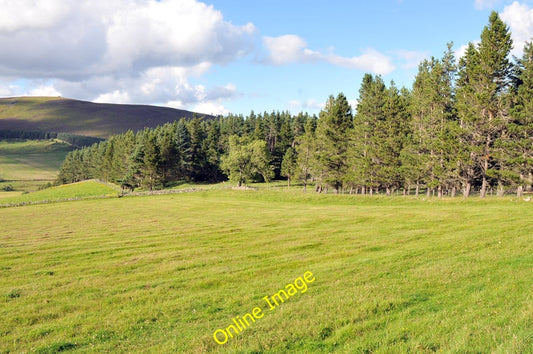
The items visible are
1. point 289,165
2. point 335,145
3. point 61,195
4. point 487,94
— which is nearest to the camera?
point 487,94

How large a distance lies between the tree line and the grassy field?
2399 cm

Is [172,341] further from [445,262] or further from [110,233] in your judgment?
[110,233]

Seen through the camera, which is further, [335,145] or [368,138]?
[335,145]

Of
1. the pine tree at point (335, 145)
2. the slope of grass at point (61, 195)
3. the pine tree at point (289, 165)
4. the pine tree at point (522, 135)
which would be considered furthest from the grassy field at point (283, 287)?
the pine tree at point (289, 165)

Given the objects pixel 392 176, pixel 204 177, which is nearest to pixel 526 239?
pixel 392 176

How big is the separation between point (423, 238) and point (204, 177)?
103m

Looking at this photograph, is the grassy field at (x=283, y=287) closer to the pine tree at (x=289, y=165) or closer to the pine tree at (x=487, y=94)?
the pine tree at (x=487, y=94)

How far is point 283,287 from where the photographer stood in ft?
40.8

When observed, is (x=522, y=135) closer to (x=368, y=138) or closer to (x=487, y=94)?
(x=487, y=94)

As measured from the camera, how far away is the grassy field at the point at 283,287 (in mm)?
8539

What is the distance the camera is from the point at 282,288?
12.4 m

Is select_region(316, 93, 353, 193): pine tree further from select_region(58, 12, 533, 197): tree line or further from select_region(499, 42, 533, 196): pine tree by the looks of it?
select_region(499, 42, 533, 196): pine tree

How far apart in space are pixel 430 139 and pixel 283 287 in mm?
46839

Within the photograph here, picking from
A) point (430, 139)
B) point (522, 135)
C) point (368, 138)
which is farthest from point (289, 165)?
point (522, 135)
